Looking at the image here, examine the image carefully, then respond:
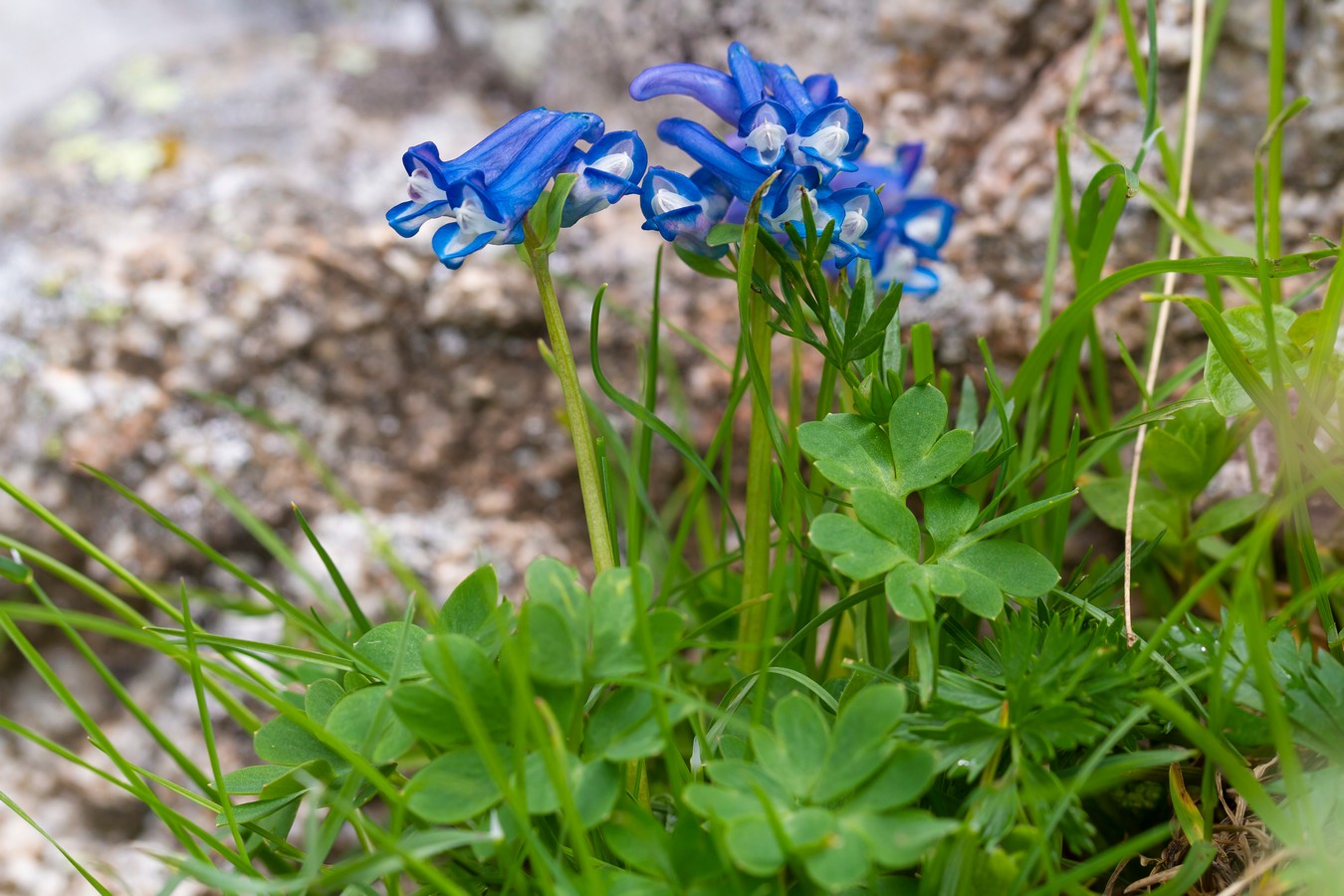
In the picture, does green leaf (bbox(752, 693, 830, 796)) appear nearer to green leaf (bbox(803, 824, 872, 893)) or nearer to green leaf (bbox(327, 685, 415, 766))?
green leaf (bbox(803, 824, 872, 893))

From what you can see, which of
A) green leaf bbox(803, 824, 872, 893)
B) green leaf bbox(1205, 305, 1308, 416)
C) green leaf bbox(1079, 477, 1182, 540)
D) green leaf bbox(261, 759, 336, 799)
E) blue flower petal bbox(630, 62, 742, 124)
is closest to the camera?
green leaf bbox(803, 824, 872, 893)

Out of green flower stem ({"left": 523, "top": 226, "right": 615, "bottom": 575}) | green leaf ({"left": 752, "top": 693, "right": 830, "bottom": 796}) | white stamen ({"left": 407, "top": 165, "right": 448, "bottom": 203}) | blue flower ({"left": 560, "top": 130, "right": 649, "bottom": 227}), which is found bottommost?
green leaf ({"left": 752, "top": 693, "right": 830, "bottom": 796})

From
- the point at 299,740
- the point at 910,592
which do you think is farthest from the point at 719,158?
the point at 299,740

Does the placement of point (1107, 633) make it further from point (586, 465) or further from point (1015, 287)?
point (1015, 287)

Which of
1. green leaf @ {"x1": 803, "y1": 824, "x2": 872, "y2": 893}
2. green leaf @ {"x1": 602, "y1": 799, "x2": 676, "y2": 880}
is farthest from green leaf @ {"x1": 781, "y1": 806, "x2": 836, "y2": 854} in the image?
green leaf @ {"x1": 602, "y1": 799, "x2": 676, "y2": 880}

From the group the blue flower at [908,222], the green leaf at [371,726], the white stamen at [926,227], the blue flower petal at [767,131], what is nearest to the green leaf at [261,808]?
the green leaf at [371,726]

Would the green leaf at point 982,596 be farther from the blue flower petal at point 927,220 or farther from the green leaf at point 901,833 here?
the blue flower petal at point 927,220
